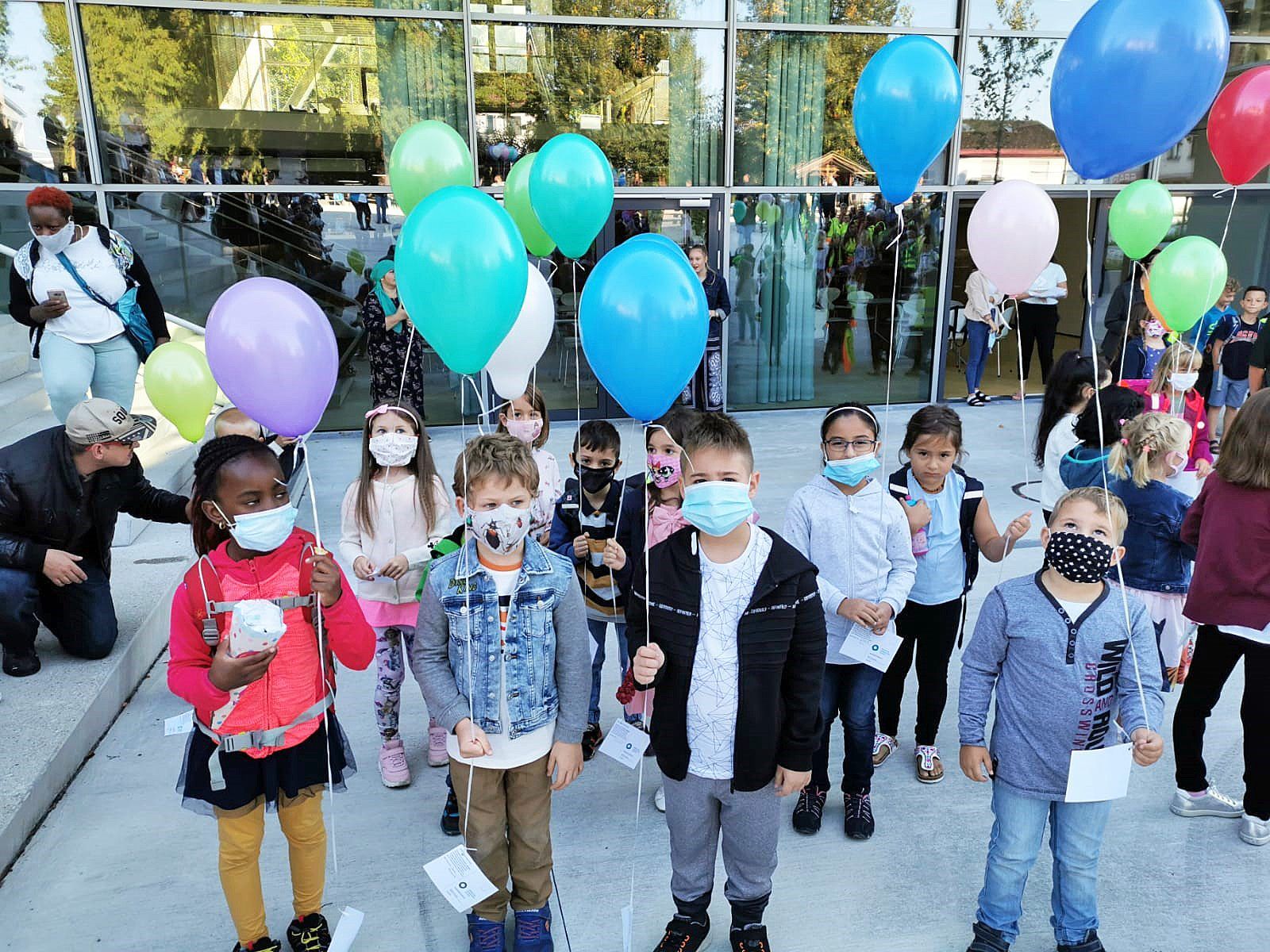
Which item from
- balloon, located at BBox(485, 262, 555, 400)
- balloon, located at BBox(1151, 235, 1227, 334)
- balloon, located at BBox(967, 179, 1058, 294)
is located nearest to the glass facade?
balloon, located at BBox(1151, 235, 1227, 334)

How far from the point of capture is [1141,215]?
5691mm

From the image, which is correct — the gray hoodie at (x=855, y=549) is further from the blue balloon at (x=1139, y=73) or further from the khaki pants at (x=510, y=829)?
the blue balloon at (x=1139, y=73)

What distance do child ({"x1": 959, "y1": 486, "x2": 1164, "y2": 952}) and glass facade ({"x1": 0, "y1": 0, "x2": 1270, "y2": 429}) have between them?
5.71 meters

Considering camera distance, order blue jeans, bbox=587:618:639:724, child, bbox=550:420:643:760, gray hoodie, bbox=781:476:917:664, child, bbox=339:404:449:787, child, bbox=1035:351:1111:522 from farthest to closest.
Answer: child, bbox=1035:351:1111:522 < blue jeans, bbox=587:618:639:724 < child, bbox=550:420:643:760 < child, bbox=339:404:449:787 < gray hoodie, bbox=781:476:917:664

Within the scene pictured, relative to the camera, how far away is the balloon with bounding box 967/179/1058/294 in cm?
405

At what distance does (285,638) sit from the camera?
2.45 metres

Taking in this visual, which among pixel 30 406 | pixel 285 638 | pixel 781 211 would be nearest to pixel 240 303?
pixel 285 638

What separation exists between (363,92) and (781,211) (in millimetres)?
4552

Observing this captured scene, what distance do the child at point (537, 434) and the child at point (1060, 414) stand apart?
2257mm

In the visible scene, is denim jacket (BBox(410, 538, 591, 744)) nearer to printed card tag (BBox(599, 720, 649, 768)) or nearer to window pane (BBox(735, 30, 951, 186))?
printed card tag (BBox(599, 720, 649, 768))

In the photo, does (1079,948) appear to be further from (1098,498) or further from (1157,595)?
(1157,595)

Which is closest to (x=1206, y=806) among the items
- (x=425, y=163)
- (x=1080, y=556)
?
(x=1080, y=556)

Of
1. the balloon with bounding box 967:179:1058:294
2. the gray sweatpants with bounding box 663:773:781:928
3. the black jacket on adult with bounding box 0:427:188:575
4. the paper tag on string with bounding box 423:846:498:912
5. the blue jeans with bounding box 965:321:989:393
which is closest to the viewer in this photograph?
the paper tag on string with bounding box 423:846:498:912

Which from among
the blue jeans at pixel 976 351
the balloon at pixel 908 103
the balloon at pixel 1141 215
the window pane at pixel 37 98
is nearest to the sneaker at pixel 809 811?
the balloon at pixel 908 103
